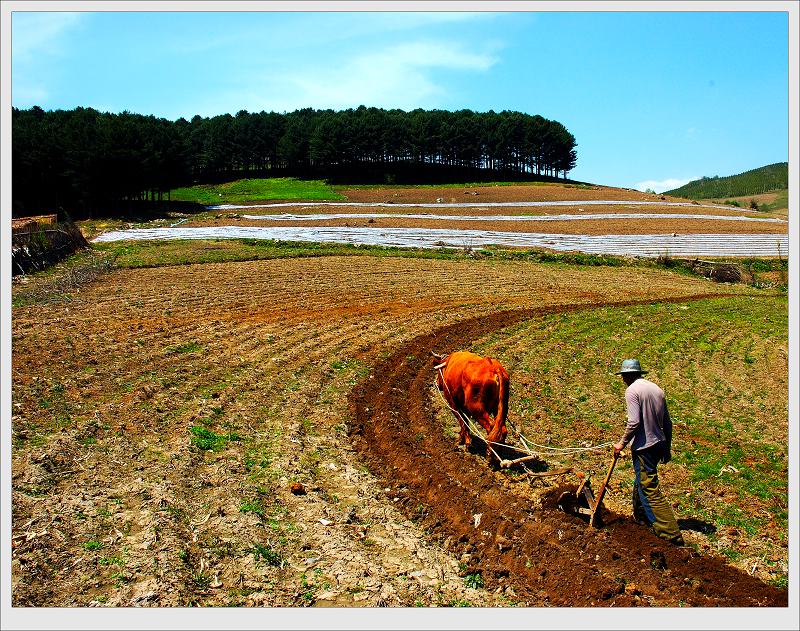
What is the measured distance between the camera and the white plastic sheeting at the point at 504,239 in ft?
135

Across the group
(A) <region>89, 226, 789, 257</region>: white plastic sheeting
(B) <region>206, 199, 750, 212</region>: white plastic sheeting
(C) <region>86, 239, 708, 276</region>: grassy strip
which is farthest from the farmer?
(B) <region>206, 199, 750, 212</region>: white plastic sheeting

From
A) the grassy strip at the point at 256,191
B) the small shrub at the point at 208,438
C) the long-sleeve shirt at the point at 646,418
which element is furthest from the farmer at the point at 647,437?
the grassy strip at the point at 256,191

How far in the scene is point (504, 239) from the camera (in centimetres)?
4459

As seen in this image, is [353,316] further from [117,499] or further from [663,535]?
[663,535]

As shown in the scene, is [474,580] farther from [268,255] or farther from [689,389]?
[268,255]

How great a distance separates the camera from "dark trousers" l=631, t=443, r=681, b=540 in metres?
7.48

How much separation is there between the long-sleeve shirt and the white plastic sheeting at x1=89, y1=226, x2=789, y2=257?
103ft

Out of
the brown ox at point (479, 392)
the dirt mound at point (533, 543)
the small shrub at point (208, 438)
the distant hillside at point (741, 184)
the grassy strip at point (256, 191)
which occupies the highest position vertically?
the distant hillside at point (741, 184)

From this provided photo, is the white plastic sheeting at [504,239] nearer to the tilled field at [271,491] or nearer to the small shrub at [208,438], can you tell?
the tilled field at [271,491]

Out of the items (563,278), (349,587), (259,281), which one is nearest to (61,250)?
(259,281)

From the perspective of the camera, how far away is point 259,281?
25.4 meters

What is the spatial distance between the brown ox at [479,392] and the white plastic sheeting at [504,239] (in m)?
28.8

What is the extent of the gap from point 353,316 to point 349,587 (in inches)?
554

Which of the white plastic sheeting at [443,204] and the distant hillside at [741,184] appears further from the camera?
the distant hillside at [741,184]
